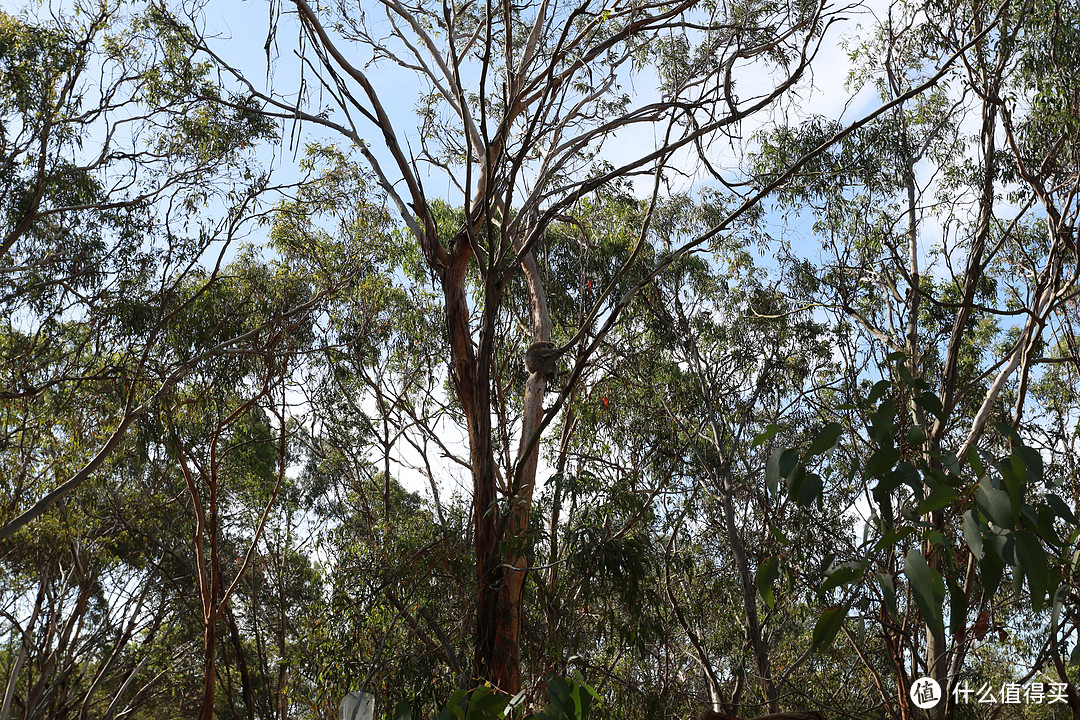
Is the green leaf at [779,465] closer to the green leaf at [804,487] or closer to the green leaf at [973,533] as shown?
the green leaf at [804,487]

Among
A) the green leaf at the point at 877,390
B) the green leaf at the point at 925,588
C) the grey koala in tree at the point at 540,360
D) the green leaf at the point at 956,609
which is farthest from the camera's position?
the grey koala in tree at the point at 540,360

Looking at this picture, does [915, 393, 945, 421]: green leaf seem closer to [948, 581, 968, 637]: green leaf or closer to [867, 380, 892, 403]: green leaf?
[867, 380, 892, 403]: green leaf

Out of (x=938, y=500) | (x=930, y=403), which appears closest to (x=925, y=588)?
(x=938, y=500)

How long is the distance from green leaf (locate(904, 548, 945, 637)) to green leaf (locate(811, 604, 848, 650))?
0.10 m

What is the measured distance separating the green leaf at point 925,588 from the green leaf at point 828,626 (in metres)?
0.10

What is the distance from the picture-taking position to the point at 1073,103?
5746 millimetres

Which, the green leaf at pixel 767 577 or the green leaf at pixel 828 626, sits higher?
the green leaf at pixel 767 577

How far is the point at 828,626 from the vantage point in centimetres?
86

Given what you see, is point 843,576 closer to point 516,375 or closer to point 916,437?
point 916,437

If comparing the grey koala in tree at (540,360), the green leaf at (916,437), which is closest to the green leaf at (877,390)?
the green leaf at (916,437)

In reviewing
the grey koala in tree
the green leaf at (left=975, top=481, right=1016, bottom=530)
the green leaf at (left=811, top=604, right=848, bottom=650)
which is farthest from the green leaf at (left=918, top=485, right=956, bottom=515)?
the grey koala in tree

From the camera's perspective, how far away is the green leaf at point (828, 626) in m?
0.84

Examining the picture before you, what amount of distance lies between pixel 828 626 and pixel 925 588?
14 centimetres

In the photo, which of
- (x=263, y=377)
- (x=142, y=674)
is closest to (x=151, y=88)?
(x=263, y=377)
